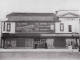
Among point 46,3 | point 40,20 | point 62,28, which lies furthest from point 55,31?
point 46,3

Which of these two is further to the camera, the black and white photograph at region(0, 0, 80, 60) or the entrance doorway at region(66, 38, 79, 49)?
the entrance doorway at region(66, 38, 79, 49)

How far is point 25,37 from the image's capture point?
17.1 m

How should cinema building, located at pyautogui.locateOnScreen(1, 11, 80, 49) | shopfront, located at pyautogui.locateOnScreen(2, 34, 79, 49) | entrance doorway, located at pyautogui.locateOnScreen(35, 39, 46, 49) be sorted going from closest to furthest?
cinema building, located at pyautogui.locateOnScreen(1, 11, 80, 49) → shopfront, located at pyautogui.locateOnScreen(2, 34, 79, 49) → entrance doorway, located at pyautogui.locateOnScreen(35, 39, 46, 49)

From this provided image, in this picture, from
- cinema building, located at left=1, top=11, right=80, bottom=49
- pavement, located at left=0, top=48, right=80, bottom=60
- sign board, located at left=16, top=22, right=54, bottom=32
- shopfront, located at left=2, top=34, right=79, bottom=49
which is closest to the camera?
pavement, located at left=0, top=48, right=80, bottom=60

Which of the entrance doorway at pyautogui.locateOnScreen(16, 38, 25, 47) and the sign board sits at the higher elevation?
the sign board

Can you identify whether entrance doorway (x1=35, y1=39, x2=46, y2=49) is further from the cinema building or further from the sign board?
the sign board

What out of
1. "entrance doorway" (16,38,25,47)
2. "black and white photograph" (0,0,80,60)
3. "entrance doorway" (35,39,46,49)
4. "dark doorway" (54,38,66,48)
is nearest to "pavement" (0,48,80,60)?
"black and white photograph" (0,0,80,60)

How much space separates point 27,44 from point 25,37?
780 millimetres

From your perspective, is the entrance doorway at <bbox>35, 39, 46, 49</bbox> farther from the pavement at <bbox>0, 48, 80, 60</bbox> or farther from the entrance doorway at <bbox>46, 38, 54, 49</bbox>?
the pavement at <bbox>0, 48, 80, 60</bbox>

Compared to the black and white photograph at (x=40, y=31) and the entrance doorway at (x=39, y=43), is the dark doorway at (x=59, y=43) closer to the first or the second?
the black and white photograph at (x=40, y=31)

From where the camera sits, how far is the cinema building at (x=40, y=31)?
1697 centimetres

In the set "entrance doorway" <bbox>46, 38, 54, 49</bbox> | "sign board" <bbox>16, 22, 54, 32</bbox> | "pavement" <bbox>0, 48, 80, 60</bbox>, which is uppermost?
"sign board" <bbox>16, 22, 54, 32</bbox>

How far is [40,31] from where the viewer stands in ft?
55.1

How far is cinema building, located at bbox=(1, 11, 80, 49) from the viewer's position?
17.0 meters
